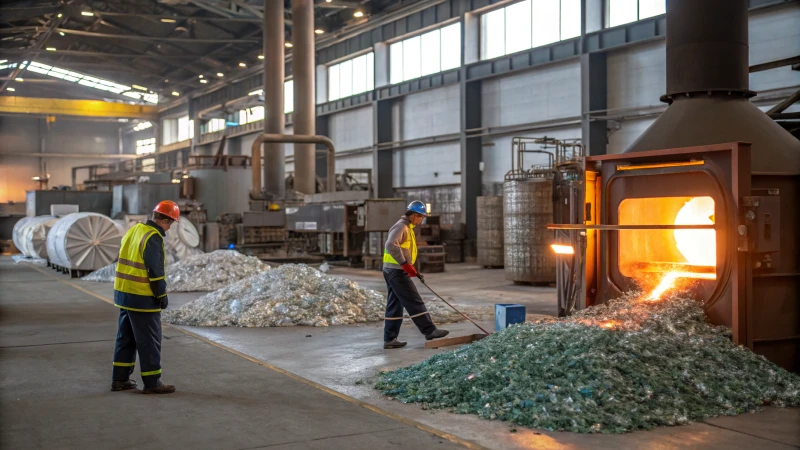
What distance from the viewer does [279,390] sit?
691 centimetres

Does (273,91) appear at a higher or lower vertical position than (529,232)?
higher

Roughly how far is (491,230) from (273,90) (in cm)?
1472

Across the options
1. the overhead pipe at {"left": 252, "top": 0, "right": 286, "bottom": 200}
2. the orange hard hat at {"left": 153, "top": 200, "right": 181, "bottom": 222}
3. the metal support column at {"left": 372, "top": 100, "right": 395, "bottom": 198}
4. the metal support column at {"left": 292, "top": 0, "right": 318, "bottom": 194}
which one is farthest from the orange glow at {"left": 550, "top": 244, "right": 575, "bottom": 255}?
the overhead pipe at {"left": 252, "top": 0, "right": 286, "bottom": 200}

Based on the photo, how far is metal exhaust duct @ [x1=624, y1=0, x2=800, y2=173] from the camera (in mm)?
7672

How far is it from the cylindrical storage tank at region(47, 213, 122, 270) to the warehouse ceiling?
1531cm

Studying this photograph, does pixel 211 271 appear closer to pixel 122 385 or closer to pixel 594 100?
pixel 122 385

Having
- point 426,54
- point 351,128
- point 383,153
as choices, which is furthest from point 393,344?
point 351,128

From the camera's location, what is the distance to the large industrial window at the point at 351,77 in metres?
34.4

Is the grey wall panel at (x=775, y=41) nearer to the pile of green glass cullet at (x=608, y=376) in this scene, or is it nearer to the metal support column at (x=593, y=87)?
the metal support column at (x=593, y=87)

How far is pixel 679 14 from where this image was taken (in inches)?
→ 319

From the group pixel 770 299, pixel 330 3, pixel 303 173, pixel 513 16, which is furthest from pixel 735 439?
pixel 330 3

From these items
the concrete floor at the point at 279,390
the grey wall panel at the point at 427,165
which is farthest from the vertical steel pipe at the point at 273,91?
the concrete floor at the point at 279,390

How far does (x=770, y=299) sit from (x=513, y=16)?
20980 millimetres

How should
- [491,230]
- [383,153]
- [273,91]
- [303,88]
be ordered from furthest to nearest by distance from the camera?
[273,91]
[383,153]
[303,88]
[491,230]
